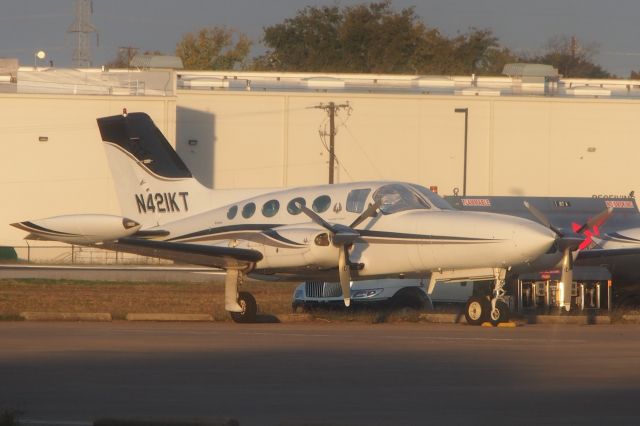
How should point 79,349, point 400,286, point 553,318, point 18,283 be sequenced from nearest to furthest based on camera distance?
point 79,349 → point 553,318 → point 400,286 → point 18,283

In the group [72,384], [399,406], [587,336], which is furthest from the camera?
[587,336]

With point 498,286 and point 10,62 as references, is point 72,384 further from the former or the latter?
point 10,62

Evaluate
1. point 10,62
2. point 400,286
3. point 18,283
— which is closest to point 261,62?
point 10,62

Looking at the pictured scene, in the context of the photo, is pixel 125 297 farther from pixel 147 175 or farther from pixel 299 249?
pixel 299 249

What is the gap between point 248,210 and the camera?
21922 mm

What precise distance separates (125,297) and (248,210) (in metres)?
10.6

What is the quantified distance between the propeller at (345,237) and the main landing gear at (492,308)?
93.2 inches

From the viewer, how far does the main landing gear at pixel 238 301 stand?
20844mm

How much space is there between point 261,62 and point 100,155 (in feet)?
133

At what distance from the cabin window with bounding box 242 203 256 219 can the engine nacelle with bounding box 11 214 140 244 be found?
96.9 inches

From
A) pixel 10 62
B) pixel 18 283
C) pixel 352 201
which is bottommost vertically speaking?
pixel 18 283

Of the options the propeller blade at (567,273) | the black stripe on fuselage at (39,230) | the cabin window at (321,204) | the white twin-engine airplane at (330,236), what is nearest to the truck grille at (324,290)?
the white twin-engine airplane at (330,236)

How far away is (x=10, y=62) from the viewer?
67750 millimetres

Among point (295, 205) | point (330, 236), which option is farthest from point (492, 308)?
point (295, 205)
